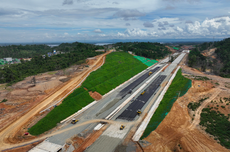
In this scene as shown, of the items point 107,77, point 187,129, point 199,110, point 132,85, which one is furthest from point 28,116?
point 199,110

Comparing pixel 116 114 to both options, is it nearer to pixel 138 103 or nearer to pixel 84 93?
pixel 138 103

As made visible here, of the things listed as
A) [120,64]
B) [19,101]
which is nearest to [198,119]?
[19,101]

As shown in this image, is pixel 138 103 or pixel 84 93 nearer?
pixel 138 103

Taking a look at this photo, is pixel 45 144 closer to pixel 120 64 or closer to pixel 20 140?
pixel 20 140

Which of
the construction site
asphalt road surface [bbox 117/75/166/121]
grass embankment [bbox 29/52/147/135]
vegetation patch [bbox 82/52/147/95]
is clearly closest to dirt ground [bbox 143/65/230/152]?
the construction site

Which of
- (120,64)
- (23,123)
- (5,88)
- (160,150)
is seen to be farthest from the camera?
(120,64)
